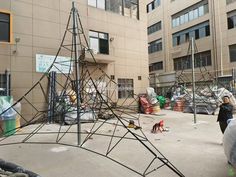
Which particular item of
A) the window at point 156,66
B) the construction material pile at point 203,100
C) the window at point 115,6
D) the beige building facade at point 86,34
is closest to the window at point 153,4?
the window at point 156,66

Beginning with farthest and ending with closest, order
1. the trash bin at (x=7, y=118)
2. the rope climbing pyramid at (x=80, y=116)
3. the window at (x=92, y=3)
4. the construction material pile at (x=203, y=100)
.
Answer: the construction material pile at (x=203, y=100) → the window at (x=92, y=3) → the trash bin at (x=7, y=118) → the rope climbing pyramid at (x=80, y=116)

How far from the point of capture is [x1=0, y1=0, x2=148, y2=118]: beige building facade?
9586 mm

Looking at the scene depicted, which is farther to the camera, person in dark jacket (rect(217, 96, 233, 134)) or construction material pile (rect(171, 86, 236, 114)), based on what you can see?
construction material pile (rect(171, 86, 236, 114))

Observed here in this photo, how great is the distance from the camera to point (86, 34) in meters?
12.1

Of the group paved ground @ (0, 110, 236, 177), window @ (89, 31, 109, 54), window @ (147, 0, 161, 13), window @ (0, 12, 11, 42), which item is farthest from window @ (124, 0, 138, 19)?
window @ (147, 0, 161, 13)

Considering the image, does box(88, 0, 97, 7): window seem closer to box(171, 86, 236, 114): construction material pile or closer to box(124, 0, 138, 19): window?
box(124, 0, 138, 19): window

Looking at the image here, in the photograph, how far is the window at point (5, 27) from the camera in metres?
9.44

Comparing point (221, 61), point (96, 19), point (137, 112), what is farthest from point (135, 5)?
point (221, 61)

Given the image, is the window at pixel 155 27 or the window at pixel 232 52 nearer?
the window at pixel 232 52

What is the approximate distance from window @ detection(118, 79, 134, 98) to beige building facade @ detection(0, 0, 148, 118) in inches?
2.5

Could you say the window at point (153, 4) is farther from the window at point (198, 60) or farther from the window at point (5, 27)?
the window at point (5, 27)

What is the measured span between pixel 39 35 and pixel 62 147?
667 cm

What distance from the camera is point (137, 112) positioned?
13.8m

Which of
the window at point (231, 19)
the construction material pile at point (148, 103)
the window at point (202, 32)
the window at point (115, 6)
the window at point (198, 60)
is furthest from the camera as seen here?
the window at point (202, 32)
